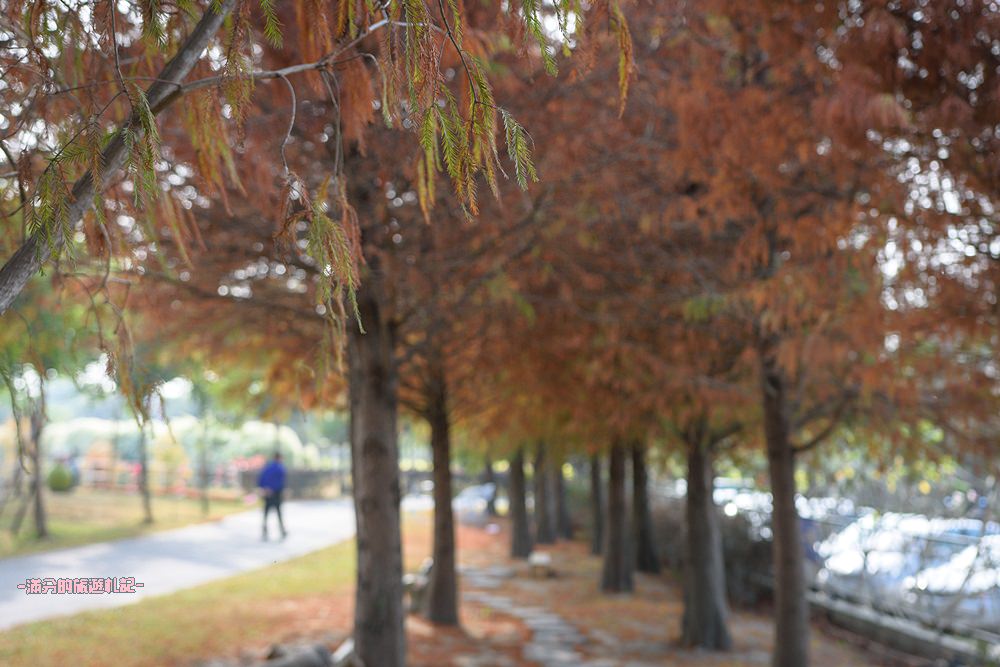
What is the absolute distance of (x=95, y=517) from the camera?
2155 centimetres

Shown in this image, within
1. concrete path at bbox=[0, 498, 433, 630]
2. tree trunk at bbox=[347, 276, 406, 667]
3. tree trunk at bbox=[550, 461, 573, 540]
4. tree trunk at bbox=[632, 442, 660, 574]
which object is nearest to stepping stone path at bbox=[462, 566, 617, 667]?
tree trunk at bbox=[632, 442, 660, 574]

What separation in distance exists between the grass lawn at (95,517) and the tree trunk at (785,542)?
34.8 feet

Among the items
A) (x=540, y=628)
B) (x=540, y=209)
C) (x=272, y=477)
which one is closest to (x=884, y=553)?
(x=540, y=628)

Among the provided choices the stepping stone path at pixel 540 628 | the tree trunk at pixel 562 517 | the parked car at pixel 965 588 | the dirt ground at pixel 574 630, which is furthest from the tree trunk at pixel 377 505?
the tree trunk at pixel 562 517

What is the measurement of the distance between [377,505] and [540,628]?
5748 millimetres

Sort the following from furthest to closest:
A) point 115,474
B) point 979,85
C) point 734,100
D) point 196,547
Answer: point 115,474 < point 196,547 < point 734,100 < point 979,85

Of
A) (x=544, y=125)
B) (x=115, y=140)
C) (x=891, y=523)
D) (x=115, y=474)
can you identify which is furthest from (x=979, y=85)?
(x=115, y=474)

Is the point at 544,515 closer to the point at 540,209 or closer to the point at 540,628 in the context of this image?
the point at 540,628

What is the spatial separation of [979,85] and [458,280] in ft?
16.0

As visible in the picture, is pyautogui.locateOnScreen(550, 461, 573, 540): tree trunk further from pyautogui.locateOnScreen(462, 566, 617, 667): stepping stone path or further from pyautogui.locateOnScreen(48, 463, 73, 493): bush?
pyautogui.locateOnScreen(48, 463, 73, 493): bush

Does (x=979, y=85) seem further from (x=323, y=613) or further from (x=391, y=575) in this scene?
(x=323, y=613)

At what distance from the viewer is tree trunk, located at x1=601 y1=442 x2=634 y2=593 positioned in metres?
15.1

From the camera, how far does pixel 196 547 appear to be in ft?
58.0

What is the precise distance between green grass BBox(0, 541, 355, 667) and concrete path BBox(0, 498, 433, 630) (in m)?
0.25
